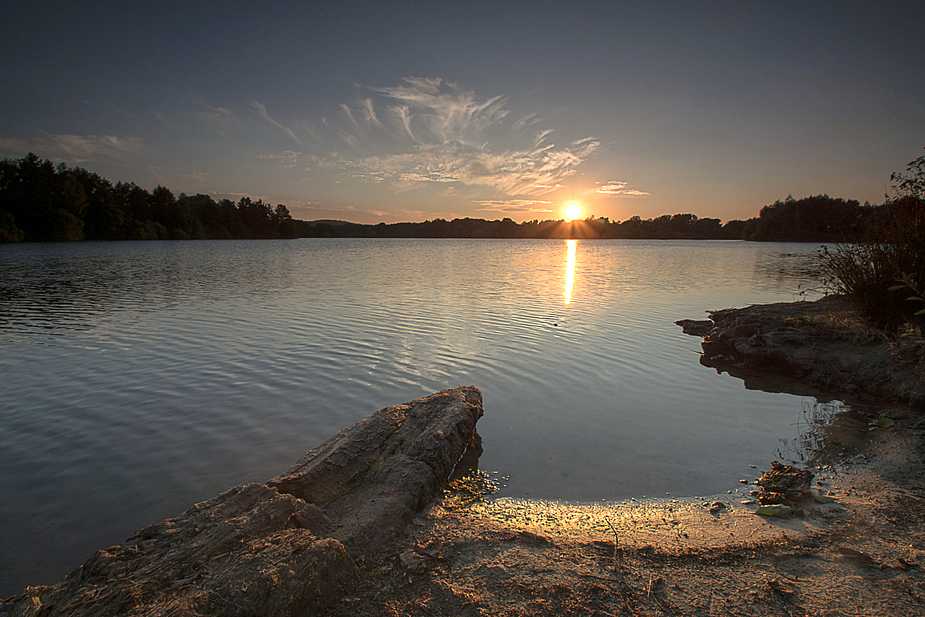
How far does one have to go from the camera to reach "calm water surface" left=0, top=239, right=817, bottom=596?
4039mm

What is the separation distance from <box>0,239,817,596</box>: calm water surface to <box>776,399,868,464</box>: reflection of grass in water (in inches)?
6.5

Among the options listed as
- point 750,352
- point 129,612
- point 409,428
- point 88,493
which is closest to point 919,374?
point 750,352

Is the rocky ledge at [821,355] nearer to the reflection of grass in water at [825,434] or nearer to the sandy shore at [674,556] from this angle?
the reflection of grass in water at [825,434]

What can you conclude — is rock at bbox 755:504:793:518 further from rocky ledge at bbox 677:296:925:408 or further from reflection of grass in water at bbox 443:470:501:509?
rocky ledge at bbox 677:296:925:408

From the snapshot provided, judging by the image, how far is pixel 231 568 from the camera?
2.31m

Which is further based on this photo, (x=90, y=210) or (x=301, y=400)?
(x=90, y=210)

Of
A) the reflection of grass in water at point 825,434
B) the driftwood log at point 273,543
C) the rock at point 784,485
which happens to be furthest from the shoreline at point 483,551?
the reflection of grass in water at point 825,434

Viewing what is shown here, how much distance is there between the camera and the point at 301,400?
20.3 feet

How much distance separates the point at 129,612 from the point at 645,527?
334cm

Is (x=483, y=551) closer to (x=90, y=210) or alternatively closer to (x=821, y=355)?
(x=821, y=355)

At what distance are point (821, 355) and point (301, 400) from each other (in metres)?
8.85

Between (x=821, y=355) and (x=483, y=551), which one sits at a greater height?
(x=821, y=355)

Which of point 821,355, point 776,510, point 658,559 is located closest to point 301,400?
point 658,559

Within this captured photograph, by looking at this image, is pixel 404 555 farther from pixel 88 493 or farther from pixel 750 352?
pixel 750 352
